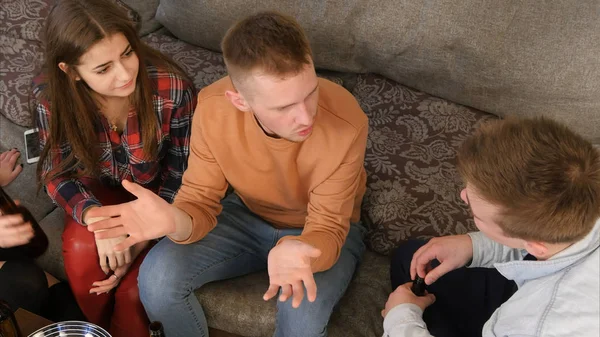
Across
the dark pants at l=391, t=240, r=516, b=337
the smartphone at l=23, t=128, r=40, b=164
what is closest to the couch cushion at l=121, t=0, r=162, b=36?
the smartphone at l=23, t=128, r=40, b=164

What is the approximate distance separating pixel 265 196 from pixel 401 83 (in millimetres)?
735

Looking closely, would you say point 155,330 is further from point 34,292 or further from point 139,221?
point 34,292

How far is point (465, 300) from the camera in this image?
1304mm

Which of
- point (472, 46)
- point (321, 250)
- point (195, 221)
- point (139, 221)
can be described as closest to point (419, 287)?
point (321, 250)

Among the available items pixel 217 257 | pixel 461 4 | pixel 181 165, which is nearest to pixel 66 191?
pixel 181 165

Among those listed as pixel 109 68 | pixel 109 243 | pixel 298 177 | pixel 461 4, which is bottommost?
pixel 109 243

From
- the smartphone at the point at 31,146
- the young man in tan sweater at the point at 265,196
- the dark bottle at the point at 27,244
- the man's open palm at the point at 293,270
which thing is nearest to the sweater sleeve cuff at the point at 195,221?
the young man in tan sweater at the point at 265,196

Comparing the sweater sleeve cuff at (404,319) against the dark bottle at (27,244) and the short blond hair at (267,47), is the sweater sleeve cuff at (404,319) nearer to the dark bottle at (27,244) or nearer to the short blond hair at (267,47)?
the short blond hair at (267,47)

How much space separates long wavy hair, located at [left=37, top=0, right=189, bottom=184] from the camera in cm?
128

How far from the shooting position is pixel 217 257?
4.58 feet

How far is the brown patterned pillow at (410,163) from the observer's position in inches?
59.3

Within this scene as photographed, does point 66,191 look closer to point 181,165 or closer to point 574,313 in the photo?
point 181,165

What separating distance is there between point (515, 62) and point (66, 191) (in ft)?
4.33

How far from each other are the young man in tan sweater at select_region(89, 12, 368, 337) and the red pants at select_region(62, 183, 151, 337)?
10 centimetres
